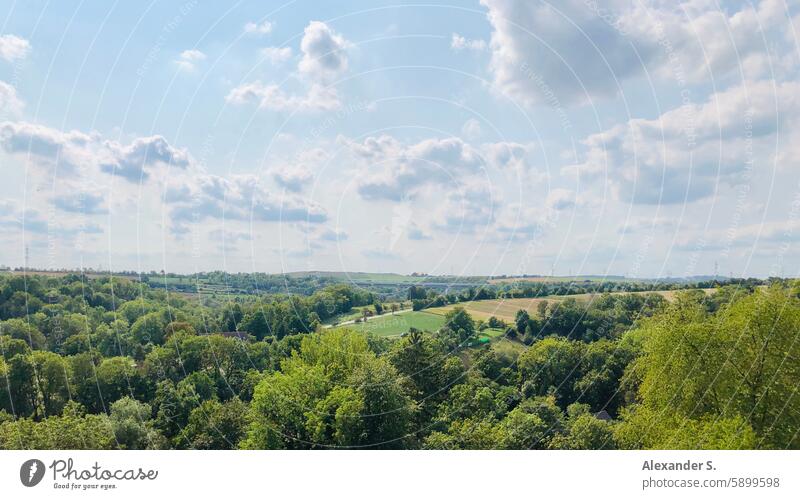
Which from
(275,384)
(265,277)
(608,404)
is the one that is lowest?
(608,404)

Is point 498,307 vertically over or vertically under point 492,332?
over

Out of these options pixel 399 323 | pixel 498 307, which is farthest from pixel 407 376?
pixel 498 307

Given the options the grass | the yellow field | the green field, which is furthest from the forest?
the green field
